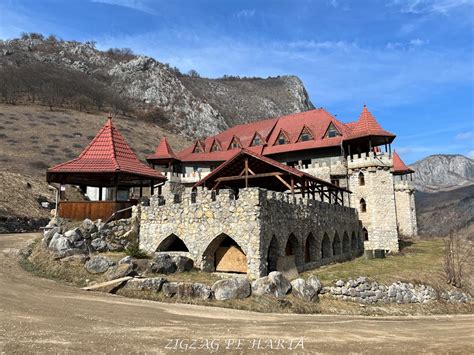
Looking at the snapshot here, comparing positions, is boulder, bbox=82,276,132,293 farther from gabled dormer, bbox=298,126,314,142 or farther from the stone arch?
gabled dormer, bbox=298,126,314,142

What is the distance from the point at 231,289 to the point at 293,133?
28.6m

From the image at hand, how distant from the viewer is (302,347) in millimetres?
7078

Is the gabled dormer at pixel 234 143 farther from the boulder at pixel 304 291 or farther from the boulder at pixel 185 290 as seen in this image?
the boulder at pixel 185 290

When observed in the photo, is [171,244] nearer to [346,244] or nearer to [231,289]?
[231,289]

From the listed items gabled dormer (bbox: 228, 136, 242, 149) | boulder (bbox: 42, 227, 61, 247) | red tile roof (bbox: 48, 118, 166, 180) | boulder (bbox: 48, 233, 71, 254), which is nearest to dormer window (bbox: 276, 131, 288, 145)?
gabled dormer (bbox: 228, 136, 242, 149)

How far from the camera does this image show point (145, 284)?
12539mm

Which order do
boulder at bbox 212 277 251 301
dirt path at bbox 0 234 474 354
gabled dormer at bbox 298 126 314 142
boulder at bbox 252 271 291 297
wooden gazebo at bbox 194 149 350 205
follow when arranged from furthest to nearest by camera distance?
gabled dormer at bbox 298 126 314 142 → wooden gazebo at bbox 194 149 350 205 → boulder at bbox 252 271 291 297 → boulder at bbox 212 277 251 301 → dirt path at bbox 0 234 474 354

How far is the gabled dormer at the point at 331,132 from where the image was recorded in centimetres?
3569

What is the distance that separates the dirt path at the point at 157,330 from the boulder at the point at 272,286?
1793 mm

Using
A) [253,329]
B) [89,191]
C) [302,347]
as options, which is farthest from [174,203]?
[89,191]

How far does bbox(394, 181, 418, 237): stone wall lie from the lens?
149 feet

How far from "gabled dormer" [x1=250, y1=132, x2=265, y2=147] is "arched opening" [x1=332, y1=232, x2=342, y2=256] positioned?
17.7m

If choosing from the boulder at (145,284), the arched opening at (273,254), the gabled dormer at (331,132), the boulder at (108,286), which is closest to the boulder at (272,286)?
the arched opening at (273,254)

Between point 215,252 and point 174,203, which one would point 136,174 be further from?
point 215,252
